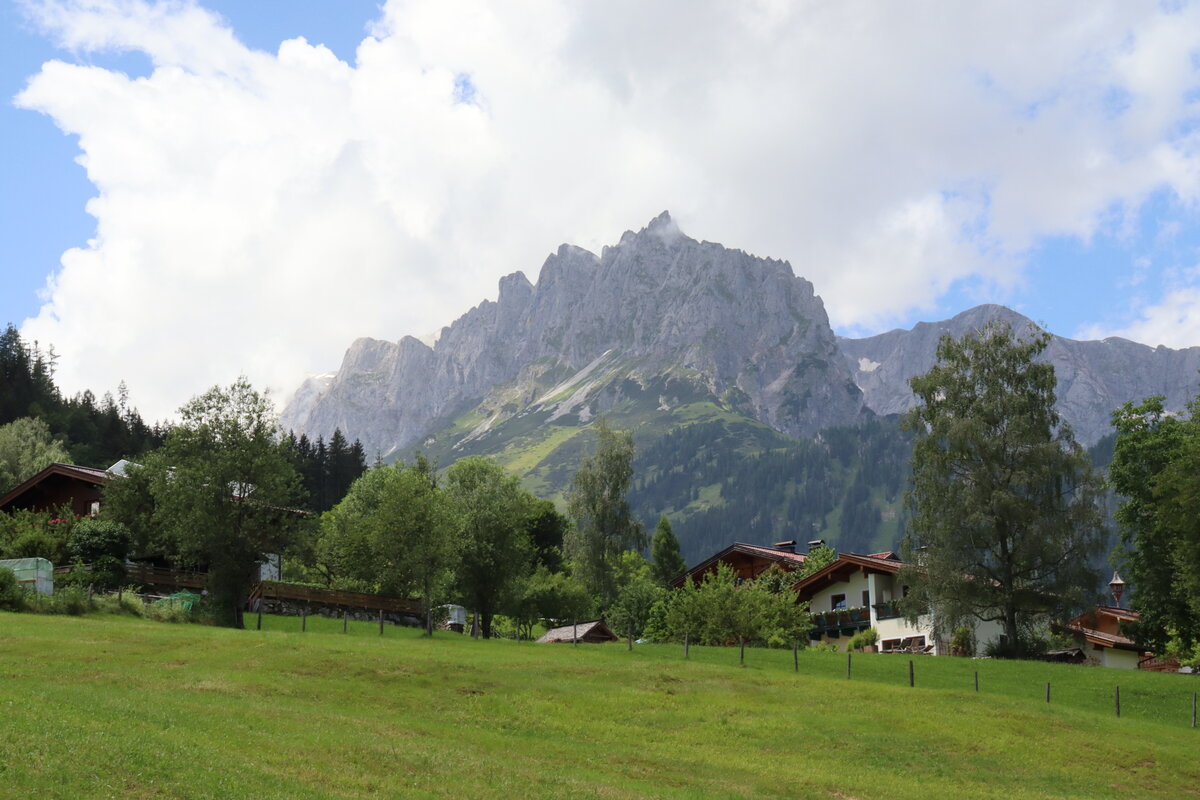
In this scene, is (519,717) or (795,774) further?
(519,717)

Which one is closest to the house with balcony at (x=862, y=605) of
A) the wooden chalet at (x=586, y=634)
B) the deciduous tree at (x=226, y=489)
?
the wooden chalet at (x=586, y=634)

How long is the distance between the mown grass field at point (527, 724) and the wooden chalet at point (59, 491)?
3280cm

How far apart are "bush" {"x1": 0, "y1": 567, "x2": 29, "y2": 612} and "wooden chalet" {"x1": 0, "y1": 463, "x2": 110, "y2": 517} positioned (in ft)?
102

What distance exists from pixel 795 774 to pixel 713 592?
34.7 meters

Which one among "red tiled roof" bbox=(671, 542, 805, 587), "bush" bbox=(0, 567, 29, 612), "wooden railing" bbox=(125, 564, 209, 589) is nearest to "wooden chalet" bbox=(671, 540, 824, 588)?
"red tiled roof" bbox=(671, 542, 805, 587)

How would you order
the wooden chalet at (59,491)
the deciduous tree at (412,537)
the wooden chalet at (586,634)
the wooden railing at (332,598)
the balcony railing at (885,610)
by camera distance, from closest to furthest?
the deciduous tree at (412,537), the wooden railing at (332,598), the balcony railing at (885,610), the wooden chalet at (586,634), the wooden chalet at (59,491)

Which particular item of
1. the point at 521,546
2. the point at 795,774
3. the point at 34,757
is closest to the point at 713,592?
the point at 521,546

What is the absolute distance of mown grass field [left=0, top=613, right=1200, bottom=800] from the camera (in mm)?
25266

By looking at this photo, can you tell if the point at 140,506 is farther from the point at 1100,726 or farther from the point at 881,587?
the point at 1100,726

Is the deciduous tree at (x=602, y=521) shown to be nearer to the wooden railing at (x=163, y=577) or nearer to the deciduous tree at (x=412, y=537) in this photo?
the deciduous tree at (x=412, y=537)

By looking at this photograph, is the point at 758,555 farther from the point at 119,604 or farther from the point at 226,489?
the point at 119,604

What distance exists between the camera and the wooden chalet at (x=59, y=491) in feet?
278

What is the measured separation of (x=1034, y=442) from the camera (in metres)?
64.6

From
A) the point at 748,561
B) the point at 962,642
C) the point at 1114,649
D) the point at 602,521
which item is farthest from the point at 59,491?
the point at 1114,649
